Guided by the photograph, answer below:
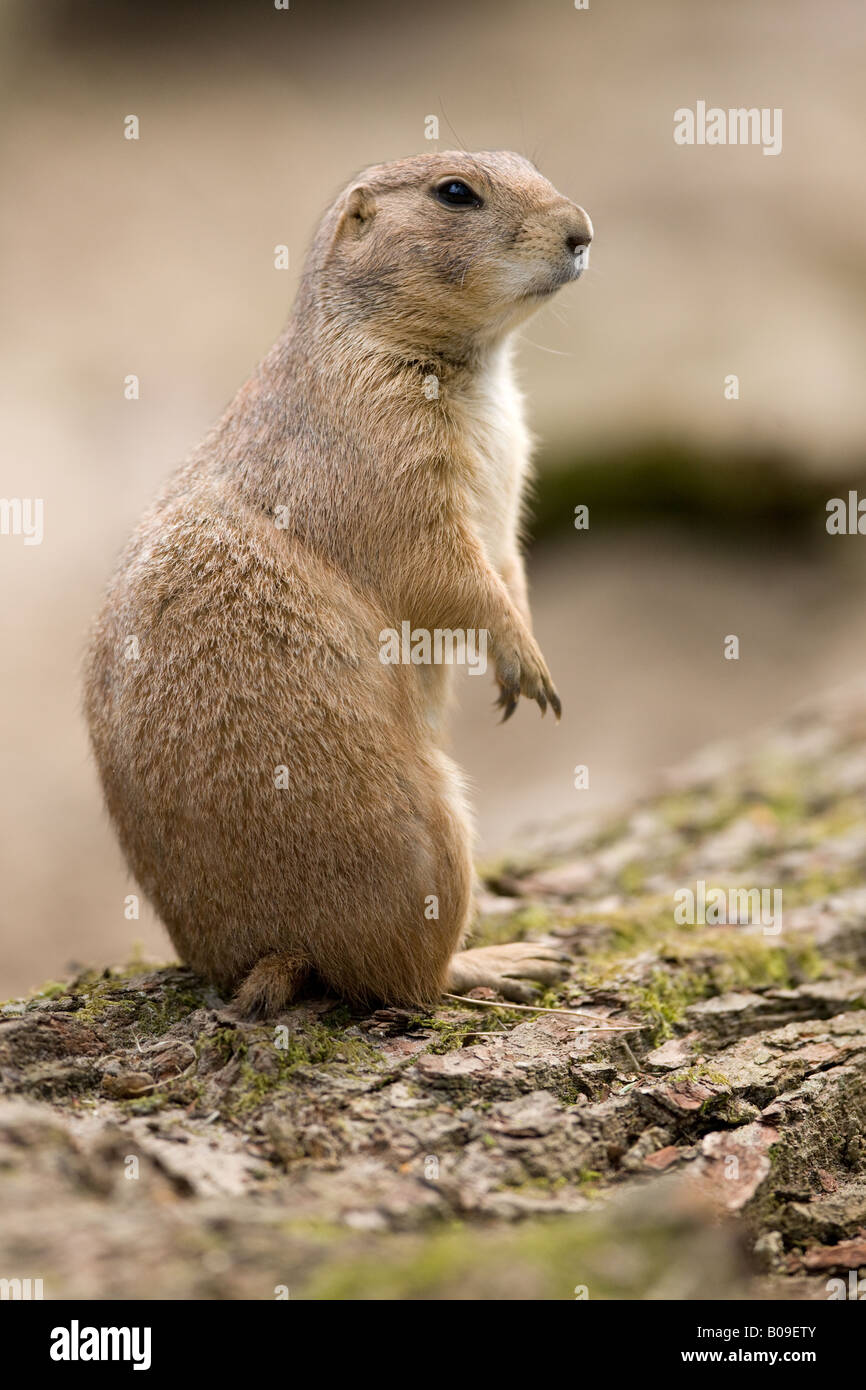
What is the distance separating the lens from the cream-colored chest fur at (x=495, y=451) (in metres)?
5.68

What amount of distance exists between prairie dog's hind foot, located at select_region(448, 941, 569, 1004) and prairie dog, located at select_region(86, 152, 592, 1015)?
1 cm

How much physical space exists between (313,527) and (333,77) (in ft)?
67.9

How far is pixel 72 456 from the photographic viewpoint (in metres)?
16.2

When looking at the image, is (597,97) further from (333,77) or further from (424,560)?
(424,560)

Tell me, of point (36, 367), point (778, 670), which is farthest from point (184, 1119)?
point (36, 367)

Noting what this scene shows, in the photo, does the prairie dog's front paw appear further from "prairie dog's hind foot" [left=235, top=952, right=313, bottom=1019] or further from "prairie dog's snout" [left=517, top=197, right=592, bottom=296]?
"prairie dog's snout" [left=517, top=197, right=592, bottom=296]

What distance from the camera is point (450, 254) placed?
5648 millimetres

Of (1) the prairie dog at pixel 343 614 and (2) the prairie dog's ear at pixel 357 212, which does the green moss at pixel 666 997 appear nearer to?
(1) the prairie dog at pixel 343 614

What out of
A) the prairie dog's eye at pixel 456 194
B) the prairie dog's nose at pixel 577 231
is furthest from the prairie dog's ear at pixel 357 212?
the prairie dog's nose at pixel 577 231

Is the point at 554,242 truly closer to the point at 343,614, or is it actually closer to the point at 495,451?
the point at 495,451

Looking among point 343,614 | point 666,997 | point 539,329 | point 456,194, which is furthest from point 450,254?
point 539,329

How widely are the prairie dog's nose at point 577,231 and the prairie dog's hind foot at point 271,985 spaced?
340 centimetres

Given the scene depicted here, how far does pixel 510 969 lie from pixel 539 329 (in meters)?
8.15

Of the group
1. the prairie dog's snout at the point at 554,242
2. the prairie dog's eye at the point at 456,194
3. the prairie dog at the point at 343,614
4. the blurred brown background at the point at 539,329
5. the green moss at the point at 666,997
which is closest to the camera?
the prairie dog at the point at 343,614
